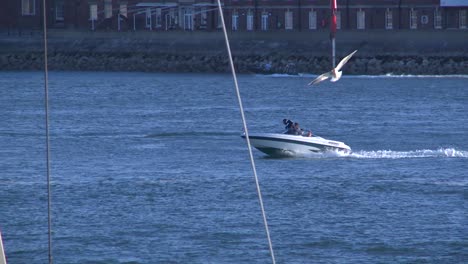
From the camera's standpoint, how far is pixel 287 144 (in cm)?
3709

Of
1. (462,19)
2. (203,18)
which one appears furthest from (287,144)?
(203,18)

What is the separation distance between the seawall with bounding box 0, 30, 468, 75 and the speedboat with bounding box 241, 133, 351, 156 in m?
46.9

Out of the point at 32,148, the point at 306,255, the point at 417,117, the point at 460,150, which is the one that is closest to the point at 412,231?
the point at 306,255

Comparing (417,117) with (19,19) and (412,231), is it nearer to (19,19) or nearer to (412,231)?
(412,231)

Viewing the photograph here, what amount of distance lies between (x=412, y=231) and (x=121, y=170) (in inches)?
463

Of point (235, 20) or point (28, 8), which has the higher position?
point (28, 8)

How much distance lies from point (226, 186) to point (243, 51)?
57923mm

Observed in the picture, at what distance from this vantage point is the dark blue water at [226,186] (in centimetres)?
2573

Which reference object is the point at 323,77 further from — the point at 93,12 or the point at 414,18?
the point at 93,12

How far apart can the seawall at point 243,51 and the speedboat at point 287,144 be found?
46.9 m

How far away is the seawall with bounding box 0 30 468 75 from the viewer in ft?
276

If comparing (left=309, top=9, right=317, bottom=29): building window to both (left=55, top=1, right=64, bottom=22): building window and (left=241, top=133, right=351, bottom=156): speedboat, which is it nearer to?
(left=55, top=1, right=64, bottom=22): building window

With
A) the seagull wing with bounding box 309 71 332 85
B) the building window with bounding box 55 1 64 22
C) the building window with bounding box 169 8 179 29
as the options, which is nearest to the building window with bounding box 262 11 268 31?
the building window with bounding box 169 8 179 29

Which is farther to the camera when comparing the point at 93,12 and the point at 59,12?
the point at 59,12
